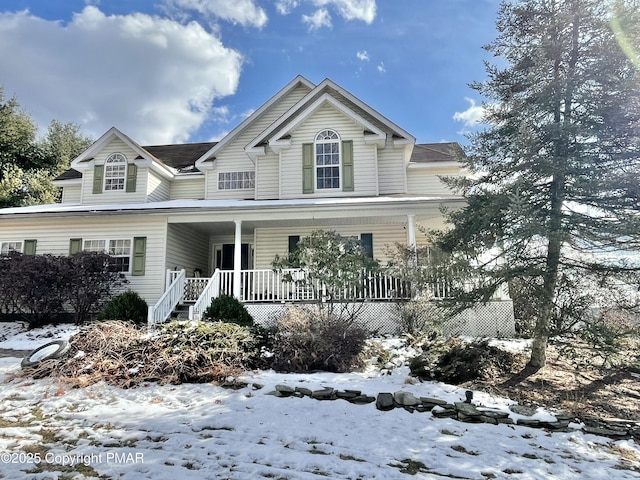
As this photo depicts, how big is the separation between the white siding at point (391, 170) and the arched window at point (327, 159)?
173 cm

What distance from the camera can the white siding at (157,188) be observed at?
15.6m

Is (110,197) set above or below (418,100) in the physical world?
below

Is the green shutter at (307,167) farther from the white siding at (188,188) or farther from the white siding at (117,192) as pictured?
the white siding at (117,192)

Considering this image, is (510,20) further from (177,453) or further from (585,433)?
(177,453)

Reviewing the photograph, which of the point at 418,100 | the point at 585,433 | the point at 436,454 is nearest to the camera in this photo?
the point at 436,454

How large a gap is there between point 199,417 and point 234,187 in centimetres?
1223

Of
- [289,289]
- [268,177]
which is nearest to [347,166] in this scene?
[268,177]

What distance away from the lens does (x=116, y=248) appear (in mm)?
13539

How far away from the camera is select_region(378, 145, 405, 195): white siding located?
48.2ft

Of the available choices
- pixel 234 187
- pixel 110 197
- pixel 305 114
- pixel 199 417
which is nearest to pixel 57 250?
pixel 110 197

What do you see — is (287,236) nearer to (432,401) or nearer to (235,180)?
(235,180)

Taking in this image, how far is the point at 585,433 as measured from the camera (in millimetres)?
4711

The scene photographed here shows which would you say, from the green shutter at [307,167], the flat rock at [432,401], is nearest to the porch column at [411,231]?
the green shutter at [307,167]

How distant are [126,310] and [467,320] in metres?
9.54
